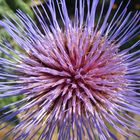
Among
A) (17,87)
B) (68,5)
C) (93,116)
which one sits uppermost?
(68,5)

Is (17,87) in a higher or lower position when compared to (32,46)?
lower

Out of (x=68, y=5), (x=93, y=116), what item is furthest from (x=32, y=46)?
(x=68, y=5)

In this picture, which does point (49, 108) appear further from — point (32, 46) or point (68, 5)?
point (68, 5)

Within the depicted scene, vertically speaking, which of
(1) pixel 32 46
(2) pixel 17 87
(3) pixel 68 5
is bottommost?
(2) pixel 17 87

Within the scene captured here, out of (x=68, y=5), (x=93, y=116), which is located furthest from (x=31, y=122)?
(x=68, y=5)

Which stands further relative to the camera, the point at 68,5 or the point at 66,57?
the point at 68,5

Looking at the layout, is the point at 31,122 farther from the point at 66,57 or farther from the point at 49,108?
the point at 66,57

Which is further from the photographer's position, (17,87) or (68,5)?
(68,5)

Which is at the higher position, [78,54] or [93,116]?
[78,54]

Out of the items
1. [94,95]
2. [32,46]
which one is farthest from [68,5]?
[94,95]
